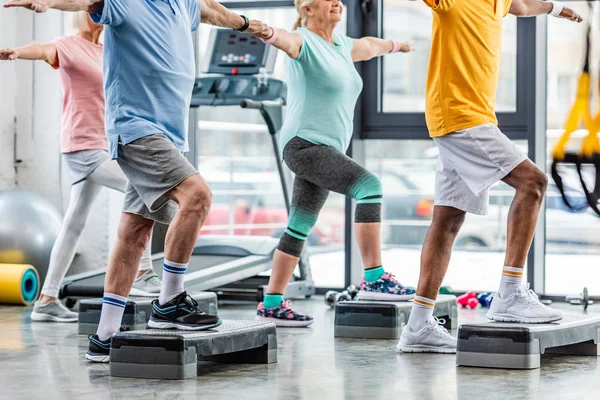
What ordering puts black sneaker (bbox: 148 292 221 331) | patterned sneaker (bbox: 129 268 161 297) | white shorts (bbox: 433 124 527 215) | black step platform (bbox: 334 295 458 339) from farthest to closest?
patterned sneaker (bbox: 129 268 161 297) < black step platform (bbox: 334 295 458 339) < white shorts (bbox: 433 124 527 215) < black sneaker (bbox: 148 292 221 331)

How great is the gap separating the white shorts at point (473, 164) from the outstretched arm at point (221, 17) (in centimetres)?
79

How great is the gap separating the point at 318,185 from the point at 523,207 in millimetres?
1305

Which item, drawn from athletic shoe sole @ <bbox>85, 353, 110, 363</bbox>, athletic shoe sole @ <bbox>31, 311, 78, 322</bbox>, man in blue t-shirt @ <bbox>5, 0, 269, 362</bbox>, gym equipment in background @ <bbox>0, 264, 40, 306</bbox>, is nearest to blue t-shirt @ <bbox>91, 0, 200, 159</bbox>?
man in blue t-shirt @ <bbox>5, 0, 269, 362</bbox>

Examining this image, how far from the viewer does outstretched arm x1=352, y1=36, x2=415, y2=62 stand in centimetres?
484

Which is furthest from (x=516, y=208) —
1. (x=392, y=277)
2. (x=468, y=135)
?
(x=392, y=277)

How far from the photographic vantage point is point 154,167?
3273 millimetres

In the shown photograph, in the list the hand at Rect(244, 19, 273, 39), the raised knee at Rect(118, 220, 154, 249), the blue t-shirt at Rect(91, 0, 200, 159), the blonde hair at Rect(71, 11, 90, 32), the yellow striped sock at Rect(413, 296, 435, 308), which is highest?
the blonde hair at Rect(71, 11, 90, 32)

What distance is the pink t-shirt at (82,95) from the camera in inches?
189

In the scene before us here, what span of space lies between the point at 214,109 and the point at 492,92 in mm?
3950

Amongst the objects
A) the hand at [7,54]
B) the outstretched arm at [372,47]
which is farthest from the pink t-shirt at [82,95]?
the outstretched arm at [372,47]

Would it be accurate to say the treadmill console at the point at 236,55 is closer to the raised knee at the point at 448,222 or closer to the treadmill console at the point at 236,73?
the treadmill console at the point at 236,73

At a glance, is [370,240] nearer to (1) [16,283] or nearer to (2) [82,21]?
(2) [82,21]

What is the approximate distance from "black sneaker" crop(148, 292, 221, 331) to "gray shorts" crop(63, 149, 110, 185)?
1600 mm

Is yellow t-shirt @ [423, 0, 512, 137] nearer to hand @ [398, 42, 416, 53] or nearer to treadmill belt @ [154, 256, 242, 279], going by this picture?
hand @ [398, 42, 416, 53]
